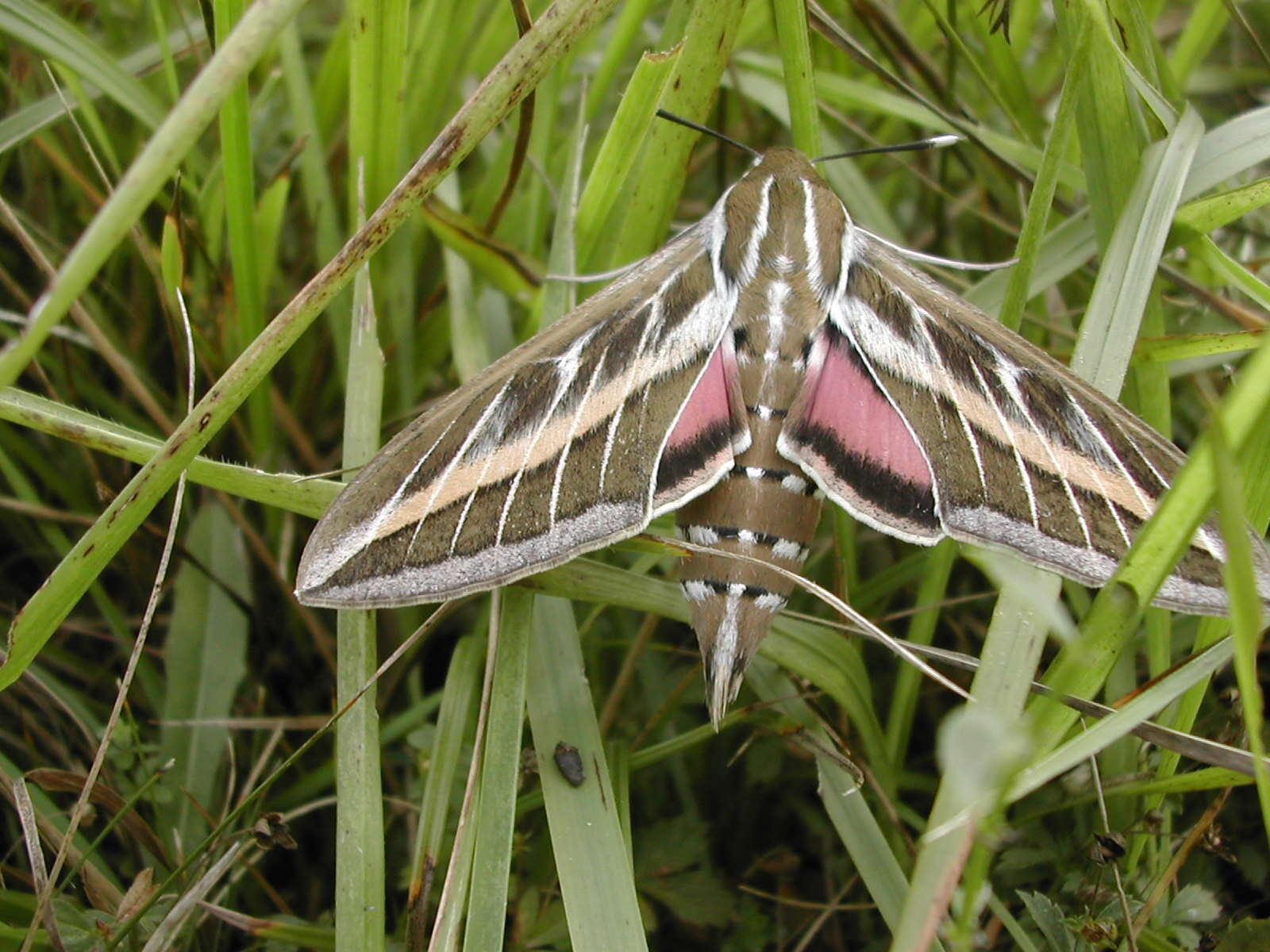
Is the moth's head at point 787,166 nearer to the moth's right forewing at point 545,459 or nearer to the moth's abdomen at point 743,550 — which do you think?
the moth's right forewing at point 545,459

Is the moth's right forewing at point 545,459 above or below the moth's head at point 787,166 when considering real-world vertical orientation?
below

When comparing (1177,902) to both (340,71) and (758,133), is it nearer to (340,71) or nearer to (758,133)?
(758,133)

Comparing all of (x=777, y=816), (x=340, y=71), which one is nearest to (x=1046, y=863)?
(x=777, y=816)

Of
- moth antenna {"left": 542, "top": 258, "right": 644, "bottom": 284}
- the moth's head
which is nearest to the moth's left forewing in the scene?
the moth's head

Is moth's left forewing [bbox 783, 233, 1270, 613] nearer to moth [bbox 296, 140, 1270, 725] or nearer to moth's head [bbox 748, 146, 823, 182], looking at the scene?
moth [bbox 296, 140, 1270, 725]

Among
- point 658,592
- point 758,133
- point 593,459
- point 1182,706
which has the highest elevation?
point 758,133

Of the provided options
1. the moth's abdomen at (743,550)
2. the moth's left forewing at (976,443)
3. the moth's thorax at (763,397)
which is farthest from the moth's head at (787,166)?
the moth's abdomen at (743,550)

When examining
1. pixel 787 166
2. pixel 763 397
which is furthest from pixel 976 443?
pixel 787 166
